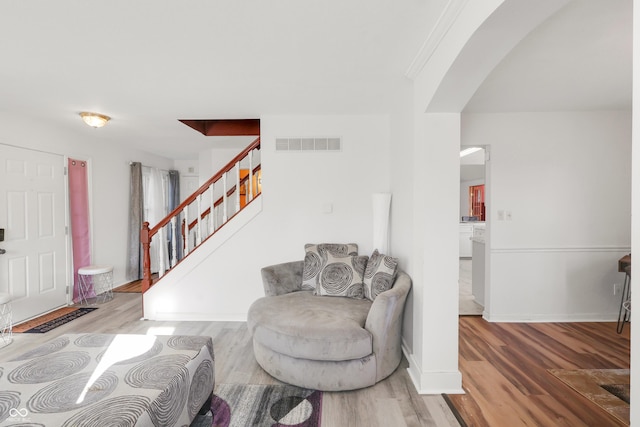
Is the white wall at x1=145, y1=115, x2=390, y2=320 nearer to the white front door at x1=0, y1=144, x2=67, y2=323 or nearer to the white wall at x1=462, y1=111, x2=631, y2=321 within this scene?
the white wall at x1=462, y1=111, x2=631, y2=321

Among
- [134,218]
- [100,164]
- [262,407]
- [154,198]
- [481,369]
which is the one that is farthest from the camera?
[154,198]

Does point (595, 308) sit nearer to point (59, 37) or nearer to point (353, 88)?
point (353, 88)

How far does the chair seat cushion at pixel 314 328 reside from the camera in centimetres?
204

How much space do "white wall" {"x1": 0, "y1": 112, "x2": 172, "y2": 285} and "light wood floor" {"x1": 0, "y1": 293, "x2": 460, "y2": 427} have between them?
1.31 metres

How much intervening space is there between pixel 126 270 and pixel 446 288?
16.7ft

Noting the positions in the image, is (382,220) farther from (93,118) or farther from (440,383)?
(93,118)

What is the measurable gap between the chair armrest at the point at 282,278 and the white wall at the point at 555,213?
2210 mm

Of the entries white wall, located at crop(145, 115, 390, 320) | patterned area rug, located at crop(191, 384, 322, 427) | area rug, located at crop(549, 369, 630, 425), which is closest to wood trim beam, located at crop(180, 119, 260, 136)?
white wall, located at crop(145, 115, 390, 320)

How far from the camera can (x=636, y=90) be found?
744mm

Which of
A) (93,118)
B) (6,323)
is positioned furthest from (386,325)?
(6,323)

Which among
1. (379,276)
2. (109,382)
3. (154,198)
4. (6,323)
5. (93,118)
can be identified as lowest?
(6,323)

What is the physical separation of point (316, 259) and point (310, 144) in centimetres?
131

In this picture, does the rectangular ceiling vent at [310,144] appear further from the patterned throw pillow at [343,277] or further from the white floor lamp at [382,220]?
the patterned throw pillow at [343,277]

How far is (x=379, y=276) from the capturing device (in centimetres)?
253
